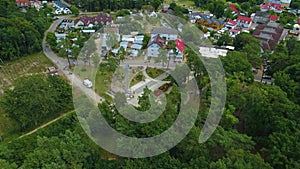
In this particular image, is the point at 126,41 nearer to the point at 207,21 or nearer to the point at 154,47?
the point at 154,47

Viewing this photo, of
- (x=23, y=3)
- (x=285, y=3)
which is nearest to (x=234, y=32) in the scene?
(x=285, y=3)

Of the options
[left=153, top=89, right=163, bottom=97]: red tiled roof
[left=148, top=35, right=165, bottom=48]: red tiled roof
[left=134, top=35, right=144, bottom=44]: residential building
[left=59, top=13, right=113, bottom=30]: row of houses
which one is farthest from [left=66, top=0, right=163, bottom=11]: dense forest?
[left=153, top=89, right=163, bottom=97]: red tiled roof

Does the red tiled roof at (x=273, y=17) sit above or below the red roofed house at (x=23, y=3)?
above

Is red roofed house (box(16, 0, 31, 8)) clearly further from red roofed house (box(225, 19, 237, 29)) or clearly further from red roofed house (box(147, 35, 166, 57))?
red roofed house (box(225, 19, 237, 29))

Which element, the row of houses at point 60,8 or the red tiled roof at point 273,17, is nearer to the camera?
the red tiled roof at point 273,17

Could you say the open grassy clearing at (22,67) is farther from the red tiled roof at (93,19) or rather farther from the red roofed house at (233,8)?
the red roofed house at (233,8)

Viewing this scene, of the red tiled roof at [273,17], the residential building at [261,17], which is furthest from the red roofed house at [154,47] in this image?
the red tiled roof at [273,17]

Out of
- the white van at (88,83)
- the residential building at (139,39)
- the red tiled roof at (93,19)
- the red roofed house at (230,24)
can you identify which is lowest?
the white van at (88,83)

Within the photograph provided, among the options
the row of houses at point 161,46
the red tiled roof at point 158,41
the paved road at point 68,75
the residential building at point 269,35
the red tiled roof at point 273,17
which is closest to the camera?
the paved road at point 68,75

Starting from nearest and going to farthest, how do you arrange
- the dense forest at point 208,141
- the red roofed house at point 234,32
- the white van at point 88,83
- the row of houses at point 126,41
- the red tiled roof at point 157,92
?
the dense forest at point 208,141
the red tiled roof at point 157,92
the white van at point 88,83
the row of houses at point 126,41
the red roofed house at point 234,32
